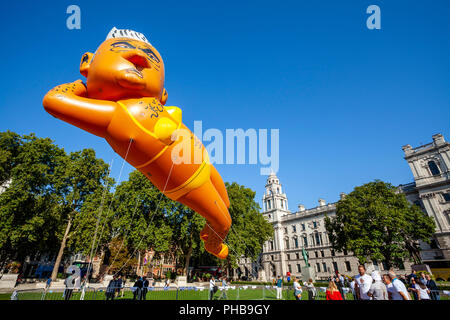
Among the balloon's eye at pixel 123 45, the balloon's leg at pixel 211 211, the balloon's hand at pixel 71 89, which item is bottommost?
the balloon's leg at pixel 211 211

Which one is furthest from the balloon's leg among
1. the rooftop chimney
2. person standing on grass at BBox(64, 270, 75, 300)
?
the rooftop chimney

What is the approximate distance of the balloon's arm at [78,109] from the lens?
4.00 meters

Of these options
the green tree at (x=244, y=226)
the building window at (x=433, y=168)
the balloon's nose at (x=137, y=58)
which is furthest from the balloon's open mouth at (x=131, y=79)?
the building window at (x=433, y=168)

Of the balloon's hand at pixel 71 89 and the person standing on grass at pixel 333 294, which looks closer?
the balloon's hand at pixel 71 89

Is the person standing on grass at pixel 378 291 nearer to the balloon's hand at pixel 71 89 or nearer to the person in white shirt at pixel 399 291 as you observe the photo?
the person in white shirt at pixel 399 291

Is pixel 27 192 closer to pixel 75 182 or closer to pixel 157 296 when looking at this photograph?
pixel 75 182

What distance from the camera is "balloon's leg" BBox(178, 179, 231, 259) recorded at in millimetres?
5086

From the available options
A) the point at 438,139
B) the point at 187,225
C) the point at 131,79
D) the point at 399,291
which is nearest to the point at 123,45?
the point at 131,79

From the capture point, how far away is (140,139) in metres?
4.08

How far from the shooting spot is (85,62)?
4.83 m
